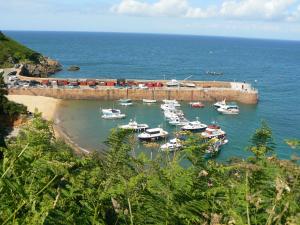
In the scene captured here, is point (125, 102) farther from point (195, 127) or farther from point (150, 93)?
point (195, 127)

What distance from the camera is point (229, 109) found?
46.8 metres

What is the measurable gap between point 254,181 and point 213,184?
0.47 meters

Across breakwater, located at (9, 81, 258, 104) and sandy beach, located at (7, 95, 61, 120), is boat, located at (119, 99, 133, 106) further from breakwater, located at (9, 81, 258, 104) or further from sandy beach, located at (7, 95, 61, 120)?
sandy beach, located at (7, 95, 61, 120)

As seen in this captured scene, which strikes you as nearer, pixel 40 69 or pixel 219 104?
pixel 219 104

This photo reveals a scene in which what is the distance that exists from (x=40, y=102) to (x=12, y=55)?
27403 mm

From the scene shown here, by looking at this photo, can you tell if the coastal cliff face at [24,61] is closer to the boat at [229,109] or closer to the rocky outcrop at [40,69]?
the rocky outcrop at [40,69]

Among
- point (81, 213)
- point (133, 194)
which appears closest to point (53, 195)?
point (81, 213)

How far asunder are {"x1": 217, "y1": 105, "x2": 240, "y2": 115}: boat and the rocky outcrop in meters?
30.8

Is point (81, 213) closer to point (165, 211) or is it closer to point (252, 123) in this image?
point (165, 211)

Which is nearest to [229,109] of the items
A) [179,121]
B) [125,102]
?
[179,121]

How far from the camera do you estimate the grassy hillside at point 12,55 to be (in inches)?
2660

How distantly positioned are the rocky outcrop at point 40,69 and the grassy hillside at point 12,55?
145cm

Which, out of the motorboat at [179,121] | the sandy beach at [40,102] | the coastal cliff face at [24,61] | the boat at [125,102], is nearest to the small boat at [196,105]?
the boat at [125,102]

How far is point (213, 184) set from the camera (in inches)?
196
